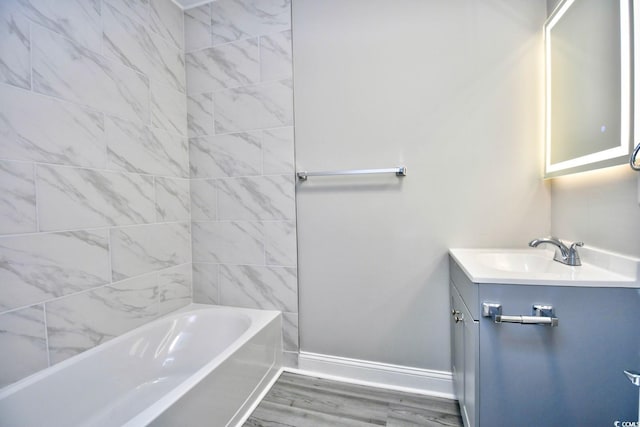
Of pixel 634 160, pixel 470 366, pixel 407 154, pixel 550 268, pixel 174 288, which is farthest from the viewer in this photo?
pixel 174 288

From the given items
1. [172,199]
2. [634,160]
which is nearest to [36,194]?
[172,199]

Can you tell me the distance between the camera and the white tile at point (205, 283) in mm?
1935

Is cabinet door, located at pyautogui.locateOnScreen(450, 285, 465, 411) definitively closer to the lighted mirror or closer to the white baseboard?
the white baseboard

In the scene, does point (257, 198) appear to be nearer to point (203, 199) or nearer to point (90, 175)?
point (203, 199)

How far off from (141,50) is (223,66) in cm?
46

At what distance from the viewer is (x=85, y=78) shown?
1327 millimetres

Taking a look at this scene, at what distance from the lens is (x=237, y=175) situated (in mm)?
1837

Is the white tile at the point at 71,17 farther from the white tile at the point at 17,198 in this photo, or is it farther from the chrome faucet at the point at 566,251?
the chrome faucet at the point at 566,251

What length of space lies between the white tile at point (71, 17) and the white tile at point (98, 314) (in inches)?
47.4

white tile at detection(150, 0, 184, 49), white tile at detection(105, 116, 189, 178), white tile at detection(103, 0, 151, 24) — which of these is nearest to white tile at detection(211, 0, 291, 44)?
white tile at detection(150, 0, 184, 49)

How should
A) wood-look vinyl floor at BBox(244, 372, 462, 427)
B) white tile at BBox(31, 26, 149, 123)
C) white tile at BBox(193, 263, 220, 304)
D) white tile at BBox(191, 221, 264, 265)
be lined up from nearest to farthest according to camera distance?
1. white tile at BBox(31, 26, 149, 123)
2. wood-look vinyl floor at BBox(244, 372, 462, 427)
3. white tile at BBox(191, 221, 264, 265)
4. white tile at BBox(193, 263, 220, 304)

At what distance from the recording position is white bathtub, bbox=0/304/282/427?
40.9 inches

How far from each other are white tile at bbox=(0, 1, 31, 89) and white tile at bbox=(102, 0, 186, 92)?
34 cm

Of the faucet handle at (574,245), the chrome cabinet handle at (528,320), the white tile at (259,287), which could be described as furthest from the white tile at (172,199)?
the faucet handle at (574,245)
